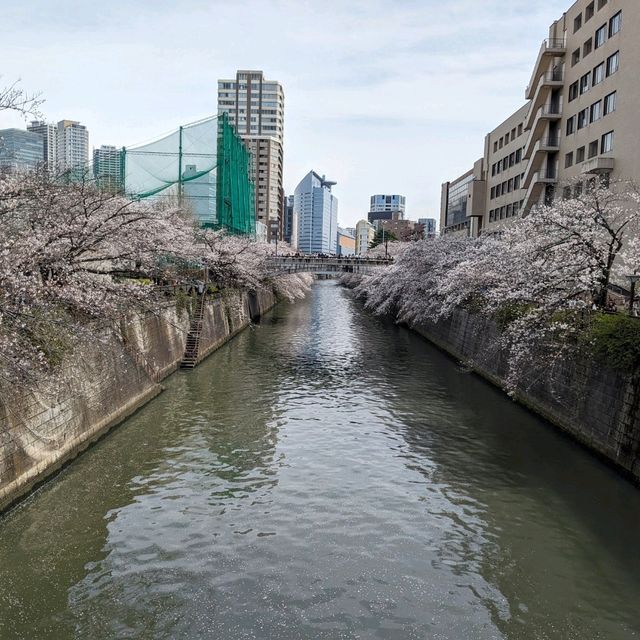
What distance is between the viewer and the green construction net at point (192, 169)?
4672cm

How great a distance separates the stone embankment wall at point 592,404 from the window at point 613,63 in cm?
2035

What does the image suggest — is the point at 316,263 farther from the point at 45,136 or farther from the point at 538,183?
the point at 45,136

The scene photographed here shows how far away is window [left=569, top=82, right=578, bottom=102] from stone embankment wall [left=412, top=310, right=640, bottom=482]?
81.6 feet

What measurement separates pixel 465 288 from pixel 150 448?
1945 centimetres

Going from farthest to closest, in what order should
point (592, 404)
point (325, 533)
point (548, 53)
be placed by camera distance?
point (548, 53) < point (592, 404) < point (325, 533)

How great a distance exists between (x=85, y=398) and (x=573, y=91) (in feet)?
132

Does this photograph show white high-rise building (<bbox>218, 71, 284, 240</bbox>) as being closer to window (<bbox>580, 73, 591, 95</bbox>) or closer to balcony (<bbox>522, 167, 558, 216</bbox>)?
balcony (<bbox>522, 167, 558, 216</bbox>)

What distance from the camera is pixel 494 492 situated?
1461cm

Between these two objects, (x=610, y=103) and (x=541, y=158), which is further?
(x=541, y=158)

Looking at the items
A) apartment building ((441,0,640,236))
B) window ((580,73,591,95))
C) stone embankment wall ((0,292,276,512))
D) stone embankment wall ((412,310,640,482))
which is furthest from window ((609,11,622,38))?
stone embankment wall ((0,292,276,512))

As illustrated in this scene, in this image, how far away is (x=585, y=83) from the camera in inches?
1561

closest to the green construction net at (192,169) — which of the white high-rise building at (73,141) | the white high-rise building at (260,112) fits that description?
the white high-rise building at (73,141)

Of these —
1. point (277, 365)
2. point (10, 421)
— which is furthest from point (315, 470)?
point (277, 365)

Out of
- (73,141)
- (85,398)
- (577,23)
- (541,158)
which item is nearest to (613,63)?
(577,23)
